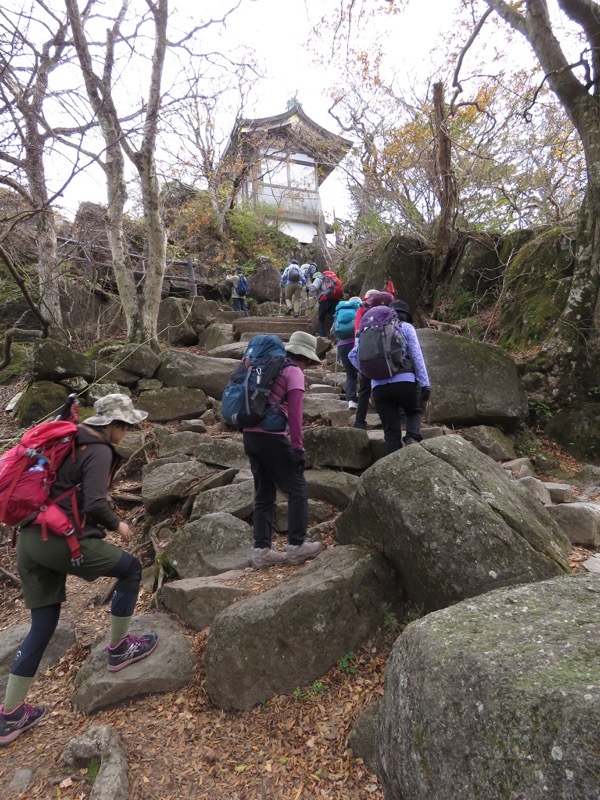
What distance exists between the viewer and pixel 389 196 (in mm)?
13570

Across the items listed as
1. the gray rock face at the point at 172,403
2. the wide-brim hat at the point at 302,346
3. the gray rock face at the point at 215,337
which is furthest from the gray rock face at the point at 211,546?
the gray rock face at the point at 215,337

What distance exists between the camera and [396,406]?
4.75m

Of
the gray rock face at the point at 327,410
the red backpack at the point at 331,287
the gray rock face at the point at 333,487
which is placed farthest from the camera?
the red backpack at the point at 331,287

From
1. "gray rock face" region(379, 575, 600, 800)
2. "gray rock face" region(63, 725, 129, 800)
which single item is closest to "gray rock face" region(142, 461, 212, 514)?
"gray rock face" region(63, 725, 129, 800)

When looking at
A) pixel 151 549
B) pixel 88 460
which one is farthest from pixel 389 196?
pixel 88 460

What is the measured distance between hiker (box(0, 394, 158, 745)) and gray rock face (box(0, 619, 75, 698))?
47cm

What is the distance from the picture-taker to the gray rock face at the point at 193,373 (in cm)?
889

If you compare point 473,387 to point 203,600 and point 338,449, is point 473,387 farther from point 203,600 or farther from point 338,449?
point 203,600

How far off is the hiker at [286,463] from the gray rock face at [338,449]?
1449 mm

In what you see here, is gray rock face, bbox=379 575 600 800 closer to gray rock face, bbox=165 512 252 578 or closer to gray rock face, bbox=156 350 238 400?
gray rock face, bbox=165 512 252 578

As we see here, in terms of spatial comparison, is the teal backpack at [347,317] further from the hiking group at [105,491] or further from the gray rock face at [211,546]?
the gray rock face at [211,546]

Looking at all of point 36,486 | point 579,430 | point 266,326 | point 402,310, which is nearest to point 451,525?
point 36,486

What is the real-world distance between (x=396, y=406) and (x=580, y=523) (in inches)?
75.5

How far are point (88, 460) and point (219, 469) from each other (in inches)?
125
